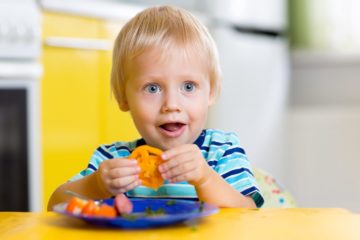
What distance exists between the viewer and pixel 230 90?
3697mm

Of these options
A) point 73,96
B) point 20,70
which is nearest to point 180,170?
point 20,70

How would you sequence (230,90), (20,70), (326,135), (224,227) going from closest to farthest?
(224,227)
(20,70)
(230,90)
(326,135)

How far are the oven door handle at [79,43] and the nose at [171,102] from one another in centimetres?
161

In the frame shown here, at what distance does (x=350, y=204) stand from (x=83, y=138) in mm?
1767

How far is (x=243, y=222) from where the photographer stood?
96cm

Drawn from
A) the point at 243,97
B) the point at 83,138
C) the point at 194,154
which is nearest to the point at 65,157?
the point at 83,138

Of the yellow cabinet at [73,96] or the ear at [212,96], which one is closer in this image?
the ear at [212,96]

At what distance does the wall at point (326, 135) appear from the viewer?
13.5ft

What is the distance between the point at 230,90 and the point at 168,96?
2489 mm

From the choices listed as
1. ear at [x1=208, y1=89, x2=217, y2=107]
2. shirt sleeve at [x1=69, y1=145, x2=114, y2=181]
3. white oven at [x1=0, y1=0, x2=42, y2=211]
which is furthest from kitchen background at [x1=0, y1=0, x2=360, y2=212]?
ear at [x1=208, y1=89, x2=217, y2=107]

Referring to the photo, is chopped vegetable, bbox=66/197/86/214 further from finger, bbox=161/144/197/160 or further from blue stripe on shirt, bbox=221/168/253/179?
blue stripe on shirt, bbox=221/168/253/179

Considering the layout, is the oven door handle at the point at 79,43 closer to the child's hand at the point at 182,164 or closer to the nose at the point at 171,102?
the nose at the point at 171,102

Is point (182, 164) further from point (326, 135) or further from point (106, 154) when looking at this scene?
point (326, 135)

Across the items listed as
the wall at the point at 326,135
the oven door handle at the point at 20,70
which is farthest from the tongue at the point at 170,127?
the wall at the point at 326,135
